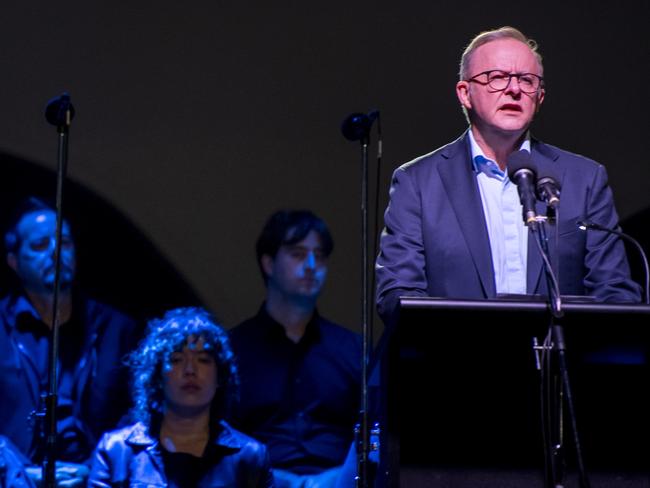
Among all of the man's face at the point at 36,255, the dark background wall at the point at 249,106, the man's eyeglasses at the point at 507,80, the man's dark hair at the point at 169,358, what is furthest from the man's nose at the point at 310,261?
the man's eyeglasses at the point at 507,80

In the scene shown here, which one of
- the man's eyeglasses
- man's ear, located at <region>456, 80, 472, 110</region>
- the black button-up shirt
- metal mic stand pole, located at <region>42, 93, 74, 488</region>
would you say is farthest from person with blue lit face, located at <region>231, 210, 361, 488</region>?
the man's eyeglasses

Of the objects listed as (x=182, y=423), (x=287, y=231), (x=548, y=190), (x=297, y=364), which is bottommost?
(x=182, y=423)

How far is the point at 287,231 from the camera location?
16.9 ft

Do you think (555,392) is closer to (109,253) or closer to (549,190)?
(549,190)

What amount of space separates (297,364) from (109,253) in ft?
3.27

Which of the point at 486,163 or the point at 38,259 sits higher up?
the point at 486,163

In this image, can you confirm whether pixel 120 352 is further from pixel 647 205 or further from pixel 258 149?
pixel 647 205

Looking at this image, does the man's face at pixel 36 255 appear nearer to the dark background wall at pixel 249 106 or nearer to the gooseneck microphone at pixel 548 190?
the dark background wall at pixel 249 106

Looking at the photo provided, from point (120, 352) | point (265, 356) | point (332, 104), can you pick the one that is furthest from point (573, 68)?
point (120, 352)

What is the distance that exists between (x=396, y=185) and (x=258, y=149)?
7.01 feet

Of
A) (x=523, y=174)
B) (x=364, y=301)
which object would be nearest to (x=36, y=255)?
(x=364, y=301)

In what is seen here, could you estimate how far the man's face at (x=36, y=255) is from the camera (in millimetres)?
4902

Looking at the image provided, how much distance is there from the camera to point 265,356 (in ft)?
16.7

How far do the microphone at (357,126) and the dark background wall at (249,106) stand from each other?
350 millimetres
